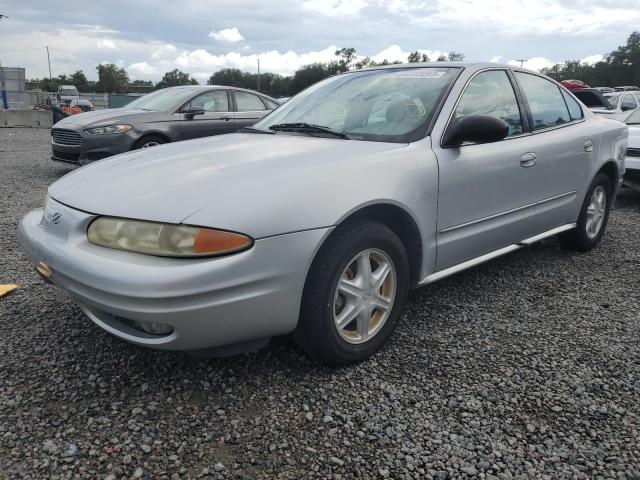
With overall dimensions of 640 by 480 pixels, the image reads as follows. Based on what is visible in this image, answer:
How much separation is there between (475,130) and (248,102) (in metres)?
6.47

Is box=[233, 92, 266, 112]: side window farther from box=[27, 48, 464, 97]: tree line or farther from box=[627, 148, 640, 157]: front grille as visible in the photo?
box=[27, 48, 464, 97]: tree line

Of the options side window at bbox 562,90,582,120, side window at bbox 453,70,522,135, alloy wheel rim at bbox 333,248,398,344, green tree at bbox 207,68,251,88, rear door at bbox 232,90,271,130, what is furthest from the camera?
green tree at bbox 207,68,251,88

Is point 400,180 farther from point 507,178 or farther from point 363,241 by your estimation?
point 507,178

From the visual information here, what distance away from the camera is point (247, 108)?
8.55 metres

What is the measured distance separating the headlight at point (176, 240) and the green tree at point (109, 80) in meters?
96.6

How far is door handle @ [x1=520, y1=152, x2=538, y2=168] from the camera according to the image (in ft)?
10.7

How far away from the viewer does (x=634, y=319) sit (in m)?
3.08

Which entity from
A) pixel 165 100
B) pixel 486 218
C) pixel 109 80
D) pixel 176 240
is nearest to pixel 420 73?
pixel 486 218

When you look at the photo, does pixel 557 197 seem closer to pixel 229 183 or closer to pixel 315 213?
pixel 315 213

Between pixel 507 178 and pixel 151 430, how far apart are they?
2391mm

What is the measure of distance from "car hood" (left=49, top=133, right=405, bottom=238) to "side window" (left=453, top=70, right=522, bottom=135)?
70 centimetres

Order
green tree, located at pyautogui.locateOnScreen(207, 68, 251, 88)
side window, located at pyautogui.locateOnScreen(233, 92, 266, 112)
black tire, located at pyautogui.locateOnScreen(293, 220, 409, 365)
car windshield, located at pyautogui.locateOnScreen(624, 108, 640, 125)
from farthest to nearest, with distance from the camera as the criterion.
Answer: green tree, located at pyautogui.locateOnScreen(207, 68, 251, 88) < side window, located at pyautogui.locateOnScreen(233, 92, 266, 112) < car windshield, located at pyautogui.locateOnScreen(624, 108, 640, 125) < black tire, located at pyautogui.locateOnScreen(293, 220, 409, 365)

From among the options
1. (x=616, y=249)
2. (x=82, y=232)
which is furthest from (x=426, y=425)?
(x=616, y=249)

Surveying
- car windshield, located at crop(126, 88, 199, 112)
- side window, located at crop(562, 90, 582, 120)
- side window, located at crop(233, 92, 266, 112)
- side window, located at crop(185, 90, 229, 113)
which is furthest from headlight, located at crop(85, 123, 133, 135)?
side window, located at crop(562, 90, 582, 120)
